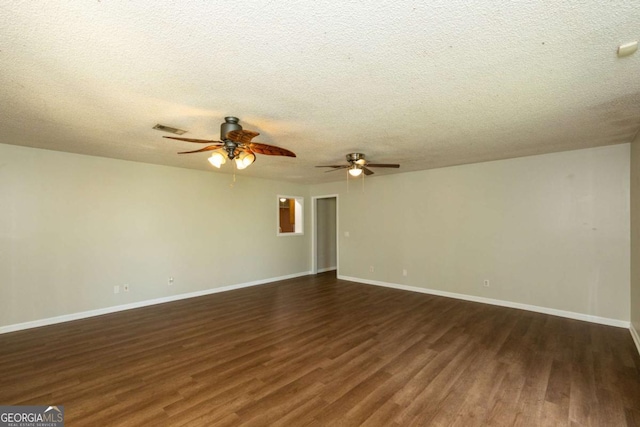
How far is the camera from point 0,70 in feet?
6.16

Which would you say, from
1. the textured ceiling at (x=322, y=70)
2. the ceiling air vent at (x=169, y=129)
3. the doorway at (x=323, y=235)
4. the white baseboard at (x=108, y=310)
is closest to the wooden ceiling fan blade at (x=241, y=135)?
the textured ceiling at (x=322, y=70)

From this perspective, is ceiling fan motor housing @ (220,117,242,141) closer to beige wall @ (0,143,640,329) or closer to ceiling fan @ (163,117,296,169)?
ceiling fan @ (163,117,296,169)

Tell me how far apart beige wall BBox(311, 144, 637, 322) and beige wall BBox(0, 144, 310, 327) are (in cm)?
318

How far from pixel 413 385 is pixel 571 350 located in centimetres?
213

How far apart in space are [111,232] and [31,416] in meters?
2.98

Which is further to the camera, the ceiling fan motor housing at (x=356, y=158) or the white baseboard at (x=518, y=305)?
the ceiling fan motor housing at (x=356, y=158)

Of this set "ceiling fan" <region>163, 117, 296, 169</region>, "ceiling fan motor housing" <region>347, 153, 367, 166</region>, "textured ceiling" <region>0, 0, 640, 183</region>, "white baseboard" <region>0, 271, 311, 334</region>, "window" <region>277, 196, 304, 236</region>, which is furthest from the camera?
"window" <region>277, 196, 304, 236</region>

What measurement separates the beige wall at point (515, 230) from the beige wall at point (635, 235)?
0.75 feet

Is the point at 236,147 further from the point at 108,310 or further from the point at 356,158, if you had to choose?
the point at 108,310

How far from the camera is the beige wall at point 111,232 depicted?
3.80 m

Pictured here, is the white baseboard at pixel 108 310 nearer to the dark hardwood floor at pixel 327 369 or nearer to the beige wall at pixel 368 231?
the beige wall at pixel 368 231

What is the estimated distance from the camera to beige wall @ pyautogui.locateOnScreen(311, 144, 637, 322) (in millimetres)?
3857

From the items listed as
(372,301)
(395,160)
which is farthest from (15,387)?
(395,160)

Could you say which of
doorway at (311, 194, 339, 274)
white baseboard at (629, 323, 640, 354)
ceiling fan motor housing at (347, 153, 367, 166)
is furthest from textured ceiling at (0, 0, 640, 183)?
doorway at (311, 194, 339, 274)
